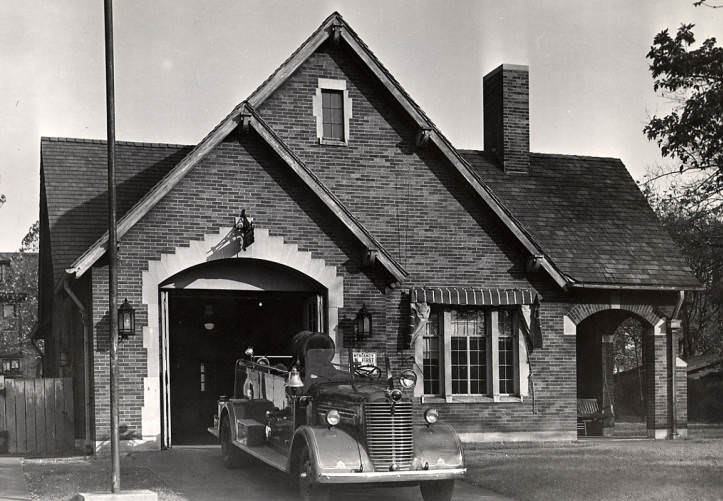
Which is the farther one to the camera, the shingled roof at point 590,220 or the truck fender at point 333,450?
the shingled roof at point 590,220

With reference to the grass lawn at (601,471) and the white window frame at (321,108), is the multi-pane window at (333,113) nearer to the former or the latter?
the white window frame at (321,108)

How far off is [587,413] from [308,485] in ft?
43.2

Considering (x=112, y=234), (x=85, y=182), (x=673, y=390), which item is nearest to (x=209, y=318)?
(x=85, y=182)

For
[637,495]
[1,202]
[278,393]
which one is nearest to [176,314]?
[278,393]

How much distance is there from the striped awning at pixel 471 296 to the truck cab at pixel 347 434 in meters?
5.91

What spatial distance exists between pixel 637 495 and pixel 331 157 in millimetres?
9734

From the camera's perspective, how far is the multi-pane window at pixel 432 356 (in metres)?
19.5

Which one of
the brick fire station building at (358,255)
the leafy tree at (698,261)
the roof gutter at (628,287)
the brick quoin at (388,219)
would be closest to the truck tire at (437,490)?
the brick fire station building at (358,255)

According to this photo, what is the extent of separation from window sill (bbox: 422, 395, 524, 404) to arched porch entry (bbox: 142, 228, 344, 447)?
9.76ft

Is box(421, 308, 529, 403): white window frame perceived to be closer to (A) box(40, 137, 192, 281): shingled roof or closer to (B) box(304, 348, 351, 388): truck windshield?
(B) box(304, 348, 351, 388): truck windshield

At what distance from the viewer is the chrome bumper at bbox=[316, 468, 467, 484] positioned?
34.7ft

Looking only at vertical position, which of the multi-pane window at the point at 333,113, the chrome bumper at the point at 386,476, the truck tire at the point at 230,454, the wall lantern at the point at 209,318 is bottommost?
the truck tire at the point at 230,454

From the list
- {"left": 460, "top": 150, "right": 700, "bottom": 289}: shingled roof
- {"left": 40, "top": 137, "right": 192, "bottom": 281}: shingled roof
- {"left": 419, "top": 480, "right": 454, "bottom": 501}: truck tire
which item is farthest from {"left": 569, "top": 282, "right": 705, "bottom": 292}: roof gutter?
{"left": 419, "top": 480, "right": 454, "bottom": 501}: truck tire

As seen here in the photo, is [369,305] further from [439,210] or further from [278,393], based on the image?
[278,393]
